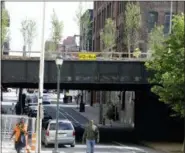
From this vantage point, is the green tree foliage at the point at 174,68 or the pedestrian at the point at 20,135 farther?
the green tree foliage at the point at 174,68

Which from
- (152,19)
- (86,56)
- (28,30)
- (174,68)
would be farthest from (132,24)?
(174,68)

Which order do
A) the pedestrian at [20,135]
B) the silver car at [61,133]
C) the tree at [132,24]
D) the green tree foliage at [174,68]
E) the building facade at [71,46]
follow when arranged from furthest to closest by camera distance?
the building facade at [71,46], the tree at [132,24], the silver car at [61,133], the green tree foliage at [174,68], the pedestrian at [20,135]

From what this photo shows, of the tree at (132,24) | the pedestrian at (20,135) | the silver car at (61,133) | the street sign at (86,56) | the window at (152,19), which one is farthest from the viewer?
the window at (152,19)

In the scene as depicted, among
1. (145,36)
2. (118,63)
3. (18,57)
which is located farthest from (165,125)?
(145,36)

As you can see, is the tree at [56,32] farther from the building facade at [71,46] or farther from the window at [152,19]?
the building facade at [71,46]

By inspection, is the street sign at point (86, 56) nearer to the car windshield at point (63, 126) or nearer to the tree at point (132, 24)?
the car windshield at point (63, 126)

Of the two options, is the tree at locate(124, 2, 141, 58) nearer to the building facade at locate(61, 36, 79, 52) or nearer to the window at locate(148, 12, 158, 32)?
the window at locate(148, 12, 158, 32)

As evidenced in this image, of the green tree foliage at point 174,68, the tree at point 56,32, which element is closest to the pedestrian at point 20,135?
the green tree foliage at point 174,68

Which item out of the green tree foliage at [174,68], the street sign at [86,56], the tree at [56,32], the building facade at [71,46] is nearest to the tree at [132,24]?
the tree at [56,32]

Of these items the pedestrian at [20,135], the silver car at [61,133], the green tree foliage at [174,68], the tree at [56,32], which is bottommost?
the silver car at [61,133]

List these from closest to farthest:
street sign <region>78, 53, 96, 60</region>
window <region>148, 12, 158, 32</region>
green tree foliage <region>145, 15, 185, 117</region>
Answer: green tree foliage <region>145, 15, 185, 117</region>, street sign <region>78, 53, 96, 60</region>, window <region>148, 12, 158, 32</region>

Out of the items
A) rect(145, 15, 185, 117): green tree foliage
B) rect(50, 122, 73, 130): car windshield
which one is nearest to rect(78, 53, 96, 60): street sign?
rect(50, 122, 73, 130): car windshield

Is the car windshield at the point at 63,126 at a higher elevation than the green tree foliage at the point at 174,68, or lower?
lower

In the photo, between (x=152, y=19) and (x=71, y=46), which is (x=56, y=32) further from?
(x=71, y=46)
